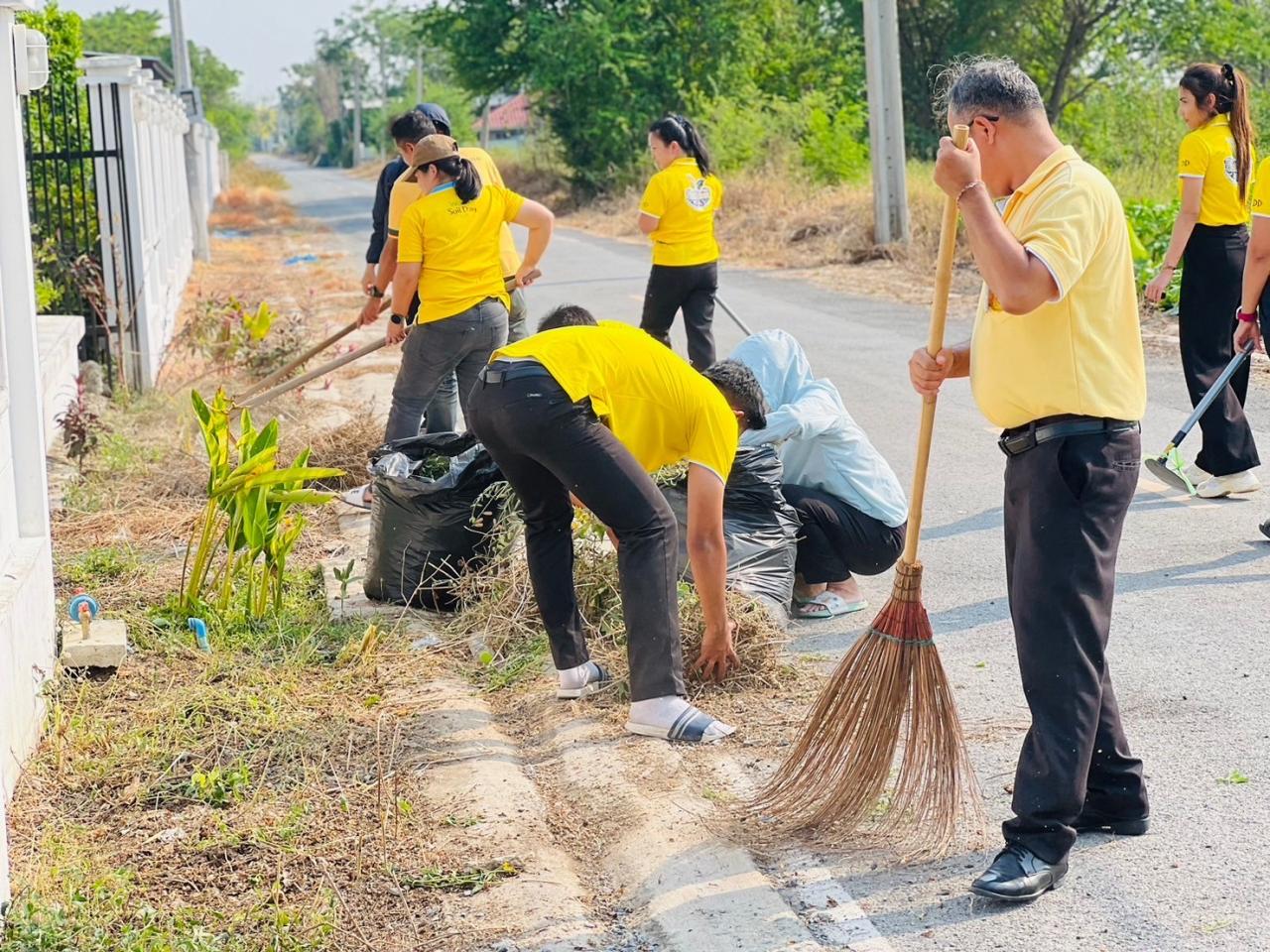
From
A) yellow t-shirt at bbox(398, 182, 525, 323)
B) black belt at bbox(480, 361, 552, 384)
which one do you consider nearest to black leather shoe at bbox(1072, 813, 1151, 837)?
black belt at bbox(480, 361, 552, 384)

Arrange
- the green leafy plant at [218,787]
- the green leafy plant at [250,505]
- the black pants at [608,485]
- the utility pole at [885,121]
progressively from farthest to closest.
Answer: the utility pole at [885,121] < the green leafy plant at [250,505] < the black pants at [608,485] < the green leafy plant at [218,787]

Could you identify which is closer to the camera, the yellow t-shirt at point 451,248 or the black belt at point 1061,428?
the black belt at point 1061,428

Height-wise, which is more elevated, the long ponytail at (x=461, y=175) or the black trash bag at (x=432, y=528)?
the long ponytail at (x=461, y=175)

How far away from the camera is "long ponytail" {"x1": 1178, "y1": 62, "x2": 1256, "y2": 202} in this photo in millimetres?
7094

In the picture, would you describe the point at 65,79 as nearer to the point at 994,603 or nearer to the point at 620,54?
the point at 994,603

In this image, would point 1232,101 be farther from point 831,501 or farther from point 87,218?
point 87,218

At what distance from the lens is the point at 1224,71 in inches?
280

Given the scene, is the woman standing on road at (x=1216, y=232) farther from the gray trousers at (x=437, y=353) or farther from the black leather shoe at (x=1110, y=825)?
the black leather shoe at (x=1110, y=825)

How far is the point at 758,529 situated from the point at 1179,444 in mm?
2545

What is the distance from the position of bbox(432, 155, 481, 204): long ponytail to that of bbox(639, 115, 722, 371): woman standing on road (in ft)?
8.17

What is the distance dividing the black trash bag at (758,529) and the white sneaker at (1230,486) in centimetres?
268

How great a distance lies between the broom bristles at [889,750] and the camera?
3.67m

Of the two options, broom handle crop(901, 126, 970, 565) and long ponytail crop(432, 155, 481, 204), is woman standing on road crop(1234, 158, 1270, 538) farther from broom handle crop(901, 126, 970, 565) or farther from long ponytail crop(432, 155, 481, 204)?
long ponytail crop(432, 155, 481, 204)

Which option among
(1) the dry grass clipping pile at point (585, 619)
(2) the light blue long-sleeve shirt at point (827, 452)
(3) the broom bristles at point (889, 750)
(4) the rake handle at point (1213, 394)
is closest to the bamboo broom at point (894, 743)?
(3) the broom bristles at point (889, 750)
